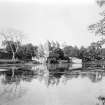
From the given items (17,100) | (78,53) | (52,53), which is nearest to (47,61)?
(52,53)

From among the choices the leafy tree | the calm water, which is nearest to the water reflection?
the calm water

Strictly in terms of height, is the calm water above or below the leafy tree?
below

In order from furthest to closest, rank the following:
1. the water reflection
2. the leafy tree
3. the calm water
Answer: the leafy tree, the water reflection, the calm water

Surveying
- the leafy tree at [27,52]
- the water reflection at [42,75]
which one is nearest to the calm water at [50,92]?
the water reflection at [42,75]

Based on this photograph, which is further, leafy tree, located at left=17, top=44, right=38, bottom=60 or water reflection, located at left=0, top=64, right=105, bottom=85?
leafy tree, located at left=17, top=44, right=38, bottom=60

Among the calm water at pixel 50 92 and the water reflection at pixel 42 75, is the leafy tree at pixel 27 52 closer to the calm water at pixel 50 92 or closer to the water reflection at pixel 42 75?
the water reflection at pixel 42 75

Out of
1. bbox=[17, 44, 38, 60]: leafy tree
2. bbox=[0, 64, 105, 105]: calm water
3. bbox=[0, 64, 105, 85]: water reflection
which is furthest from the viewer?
bbox=[17, 44, 38, 60]: leafy tree

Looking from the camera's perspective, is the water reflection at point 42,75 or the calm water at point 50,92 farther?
the water reflection at point 42,75

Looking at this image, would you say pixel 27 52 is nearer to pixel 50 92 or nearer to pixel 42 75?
pixel 42 75

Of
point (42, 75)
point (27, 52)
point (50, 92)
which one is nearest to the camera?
point (50, 92)

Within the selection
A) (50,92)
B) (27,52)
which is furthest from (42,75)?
(27,52)

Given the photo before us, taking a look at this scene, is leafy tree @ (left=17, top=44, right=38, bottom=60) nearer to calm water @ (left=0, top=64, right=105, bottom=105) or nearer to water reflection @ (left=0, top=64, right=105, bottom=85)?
water reflection @ (left=0, top=64, right=105, bottom=85)

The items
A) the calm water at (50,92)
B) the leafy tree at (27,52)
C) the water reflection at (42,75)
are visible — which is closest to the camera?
the calm water at (50,92)

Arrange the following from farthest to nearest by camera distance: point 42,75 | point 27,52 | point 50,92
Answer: point 27,52 < point 42,75 < point 50,92
